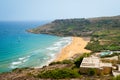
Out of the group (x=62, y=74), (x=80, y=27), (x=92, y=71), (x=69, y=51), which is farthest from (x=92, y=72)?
(x=80, y=27)

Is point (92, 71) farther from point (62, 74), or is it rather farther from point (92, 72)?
point (62, 74)

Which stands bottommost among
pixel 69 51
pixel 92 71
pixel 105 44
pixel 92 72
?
pixel 105 44

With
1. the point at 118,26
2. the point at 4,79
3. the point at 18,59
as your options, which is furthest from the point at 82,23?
the point at 4,79

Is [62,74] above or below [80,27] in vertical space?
above

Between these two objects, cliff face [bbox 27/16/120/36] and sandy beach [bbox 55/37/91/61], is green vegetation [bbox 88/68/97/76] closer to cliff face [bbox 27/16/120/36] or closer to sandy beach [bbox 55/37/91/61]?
sandy beach [bbox 55/37/91/61]

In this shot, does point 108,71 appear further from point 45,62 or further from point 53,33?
point 53,33

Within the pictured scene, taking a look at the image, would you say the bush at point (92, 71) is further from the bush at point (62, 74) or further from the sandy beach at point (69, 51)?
the sandy beach at point (69, 51)

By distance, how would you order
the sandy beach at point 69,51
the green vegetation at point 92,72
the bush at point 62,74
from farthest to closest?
the sandy beach at point 69,51 → the green vegetation at point 92,72 → the bush at point 62,74

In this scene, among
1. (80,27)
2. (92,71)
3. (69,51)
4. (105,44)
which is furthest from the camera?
(80,27)

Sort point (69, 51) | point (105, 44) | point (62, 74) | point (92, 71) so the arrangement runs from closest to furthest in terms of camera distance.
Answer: point (62, 74) → point (92, 71) → point (69, 51) → point (105, 44)

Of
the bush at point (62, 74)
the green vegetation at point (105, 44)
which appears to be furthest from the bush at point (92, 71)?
the green vegetation at point (105, 44)

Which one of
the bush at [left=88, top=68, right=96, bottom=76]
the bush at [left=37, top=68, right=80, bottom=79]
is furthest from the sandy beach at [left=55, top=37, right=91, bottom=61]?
the bush at [left=37, top=68, right=80, bottom=79]
